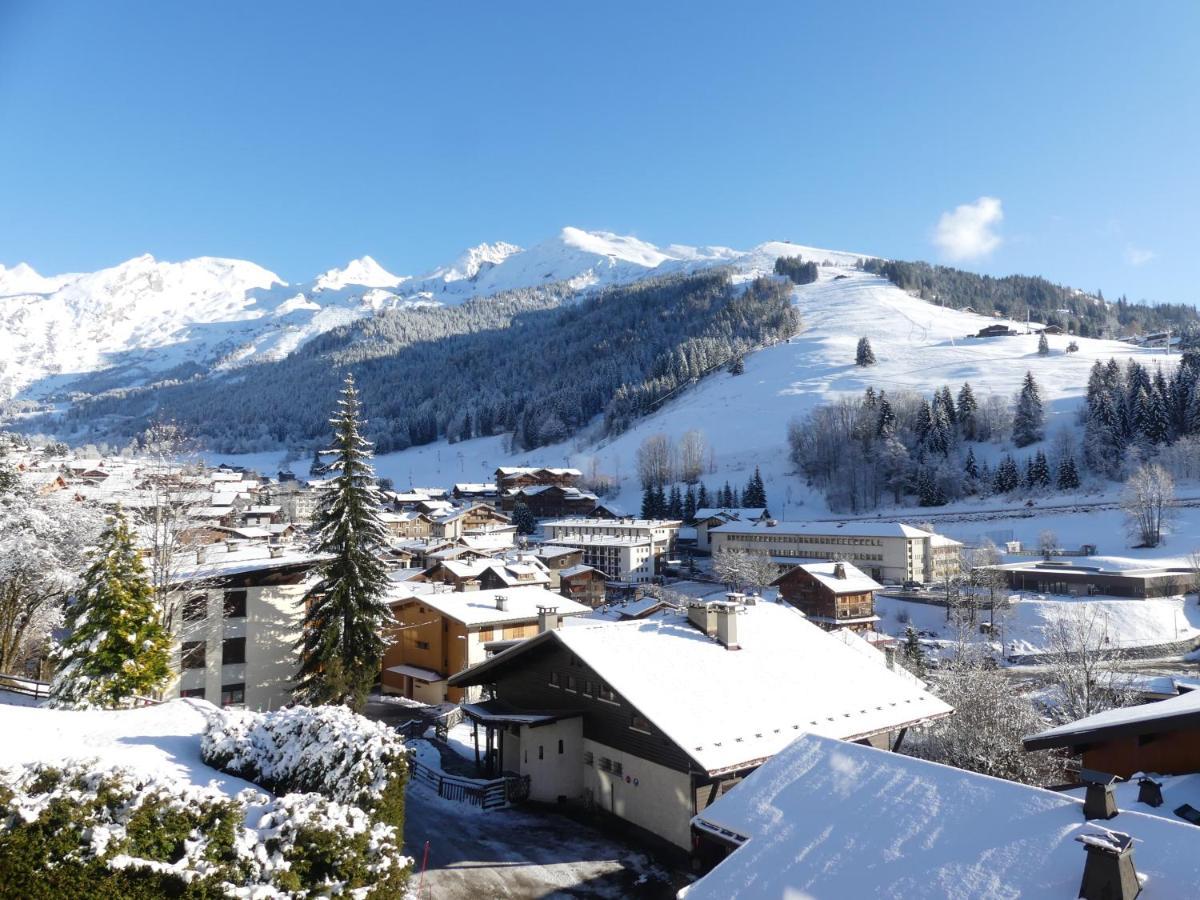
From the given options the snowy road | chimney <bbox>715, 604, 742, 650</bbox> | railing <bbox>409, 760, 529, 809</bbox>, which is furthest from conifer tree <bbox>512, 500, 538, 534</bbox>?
the snowy road

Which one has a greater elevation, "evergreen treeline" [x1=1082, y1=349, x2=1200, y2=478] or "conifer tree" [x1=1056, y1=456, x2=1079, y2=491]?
"evergreen treeline" [x1=1082, y1=349, x2=1200, y2=478]

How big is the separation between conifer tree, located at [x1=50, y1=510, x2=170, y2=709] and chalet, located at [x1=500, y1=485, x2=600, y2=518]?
111 meters

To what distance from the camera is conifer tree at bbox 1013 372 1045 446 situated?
11725cm

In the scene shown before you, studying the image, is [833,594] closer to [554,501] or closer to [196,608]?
[196,608]

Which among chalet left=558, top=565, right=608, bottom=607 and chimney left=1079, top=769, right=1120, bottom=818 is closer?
chimney left=1079, top=769, right=1120, bottom=818

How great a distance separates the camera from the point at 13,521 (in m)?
22.7

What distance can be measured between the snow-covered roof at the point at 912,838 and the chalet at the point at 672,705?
5.68 m

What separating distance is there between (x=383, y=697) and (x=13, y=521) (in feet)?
63.9

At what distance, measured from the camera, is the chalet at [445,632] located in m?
36.0

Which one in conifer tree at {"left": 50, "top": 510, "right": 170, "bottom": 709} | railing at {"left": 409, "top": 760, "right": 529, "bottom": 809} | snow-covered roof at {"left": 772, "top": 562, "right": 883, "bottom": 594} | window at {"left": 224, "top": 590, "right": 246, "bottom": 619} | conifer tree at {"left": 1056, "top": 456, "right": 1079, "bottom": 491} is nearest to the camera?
conifer tree at {"left": 50, "top": 510, "right": 170, "bottom": 709}

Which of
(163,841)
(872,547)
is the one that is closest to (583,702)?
(163,841)

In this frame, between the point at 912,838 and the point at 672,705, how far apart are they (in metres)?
9.66

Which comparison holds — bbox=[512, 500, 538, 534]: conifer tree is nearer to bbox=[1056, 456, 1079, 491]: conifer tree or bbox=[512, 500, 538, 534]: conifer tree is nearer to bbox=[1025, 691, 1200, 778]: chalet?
bbox=[1056, 456, 1079, 491]: conifer tree

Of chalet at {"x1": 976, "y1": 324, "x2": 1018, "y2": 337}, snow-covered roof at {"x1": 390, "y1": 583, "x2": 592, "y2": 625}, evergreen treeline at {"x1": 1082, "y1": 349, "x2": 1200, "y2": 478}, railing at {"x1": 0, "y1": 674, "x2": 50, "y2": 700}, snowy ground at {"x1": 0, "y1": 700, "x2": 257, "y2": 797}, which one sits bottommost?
snow-covered roof at {"x1": 390, "y1": 583, "x2": 592, "y2": 625}
